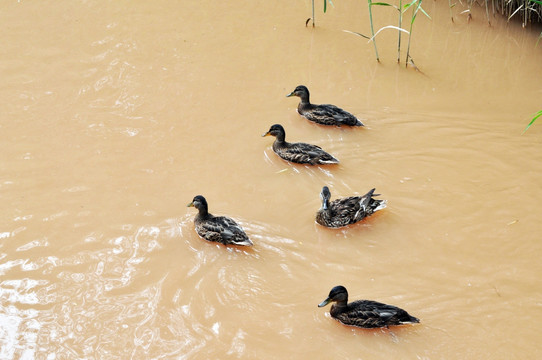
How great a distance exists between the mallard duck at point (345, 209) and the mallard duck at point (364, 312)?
1.07 metres

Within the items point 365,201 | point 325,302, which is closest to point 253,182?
point 365,201

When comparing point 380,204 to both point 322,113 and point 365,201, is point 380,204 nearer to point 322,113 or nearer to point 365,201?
point 365,201

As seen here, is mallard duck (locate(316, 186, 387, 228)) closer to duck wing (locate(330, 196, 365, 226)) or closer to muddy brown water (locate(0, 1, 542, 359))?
duck wing (locate(330, 196, 365, 226))

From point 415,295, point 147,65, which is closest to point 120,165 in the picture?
point 147,65

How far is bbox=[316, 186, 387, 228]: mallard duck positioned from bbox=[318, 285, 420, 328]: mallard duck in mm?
1067

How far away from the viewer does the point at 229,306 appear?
4.91 metres

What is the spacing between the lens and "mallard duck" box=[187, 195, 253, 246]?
541 cm

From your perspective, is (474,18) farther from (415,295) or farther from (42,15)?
(42,15)

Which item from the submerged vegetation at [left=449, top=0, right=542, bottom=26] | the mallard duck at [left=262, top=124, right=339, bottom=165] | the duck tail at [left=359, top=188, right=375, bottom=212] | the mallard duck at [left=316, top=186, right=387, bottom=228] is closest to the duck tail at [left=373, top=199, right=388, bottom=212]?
the mallard duck at [left=316, top=186, right=387, bottom=228]

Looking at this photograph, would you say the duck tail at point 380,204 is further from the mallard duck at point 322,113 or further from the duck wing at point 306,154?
the mallard duck at point 322,113

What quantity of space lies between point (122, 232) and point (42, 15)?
5.38 m

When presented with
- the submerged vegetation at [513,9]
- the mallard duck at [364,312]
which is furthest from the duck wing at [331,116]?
the submerged vegetation at [513,9]

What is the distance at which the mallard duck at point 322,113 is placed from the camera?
23.4ft

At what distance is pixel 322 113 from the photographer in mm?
7215
